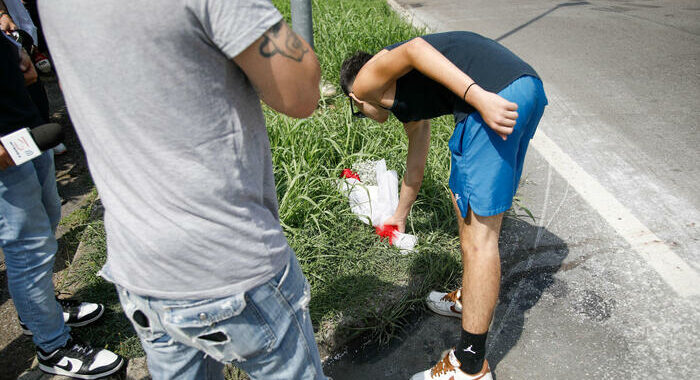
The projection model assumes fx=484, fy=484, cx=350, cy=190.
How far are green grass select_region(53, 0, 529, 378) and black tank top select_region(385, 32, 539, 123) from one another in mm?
917

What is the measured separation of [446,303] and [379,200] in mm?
770

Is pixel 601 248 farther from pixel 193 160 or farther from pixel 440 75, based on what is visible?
pixel 193 160

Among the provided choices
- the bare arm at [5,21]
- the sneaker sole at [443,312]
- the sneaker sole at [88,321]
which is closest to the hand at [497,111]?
the sneaker sole at [443,312]

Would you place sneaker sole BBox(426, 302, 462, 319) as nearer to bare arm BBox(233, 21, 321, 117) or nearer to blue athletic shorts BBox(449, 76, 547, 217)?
blue athletic shorts BBox(449, 76, 547, 217)

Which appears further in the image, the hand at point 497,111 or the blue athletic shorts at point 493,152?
the blue athletic shorts at point 493,152

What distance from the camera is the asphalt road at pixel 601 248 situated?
227 cm

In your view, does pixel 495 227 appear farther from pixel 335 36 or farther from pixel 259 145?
pixel 335 36

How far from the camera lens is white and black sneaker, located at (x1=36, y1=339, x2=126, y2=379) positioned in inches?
86.2

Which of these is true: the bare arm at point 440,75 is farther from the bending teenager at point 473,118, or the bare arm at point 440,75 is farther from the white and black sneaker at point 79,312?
the white and black sneaker at point 79,312

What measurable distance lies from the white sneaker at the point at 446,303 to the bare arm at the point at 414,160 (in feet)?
1.66

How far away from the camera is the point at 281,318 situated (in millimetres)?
1190

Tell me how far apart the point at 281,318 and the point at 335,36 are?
184 inches

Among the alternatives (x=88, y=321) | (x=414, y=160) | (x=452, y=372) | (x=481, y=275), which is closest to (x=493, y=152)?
(x=481, y=275)

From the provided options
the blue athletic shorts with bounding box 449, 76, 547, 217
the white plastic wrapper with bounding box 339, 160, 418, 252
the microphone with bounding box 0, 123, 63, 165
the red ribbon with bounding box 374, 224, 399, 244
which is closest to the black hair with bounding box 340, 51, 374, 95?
the blue athletic shorts with bounding box 449, 76, 547, 217
